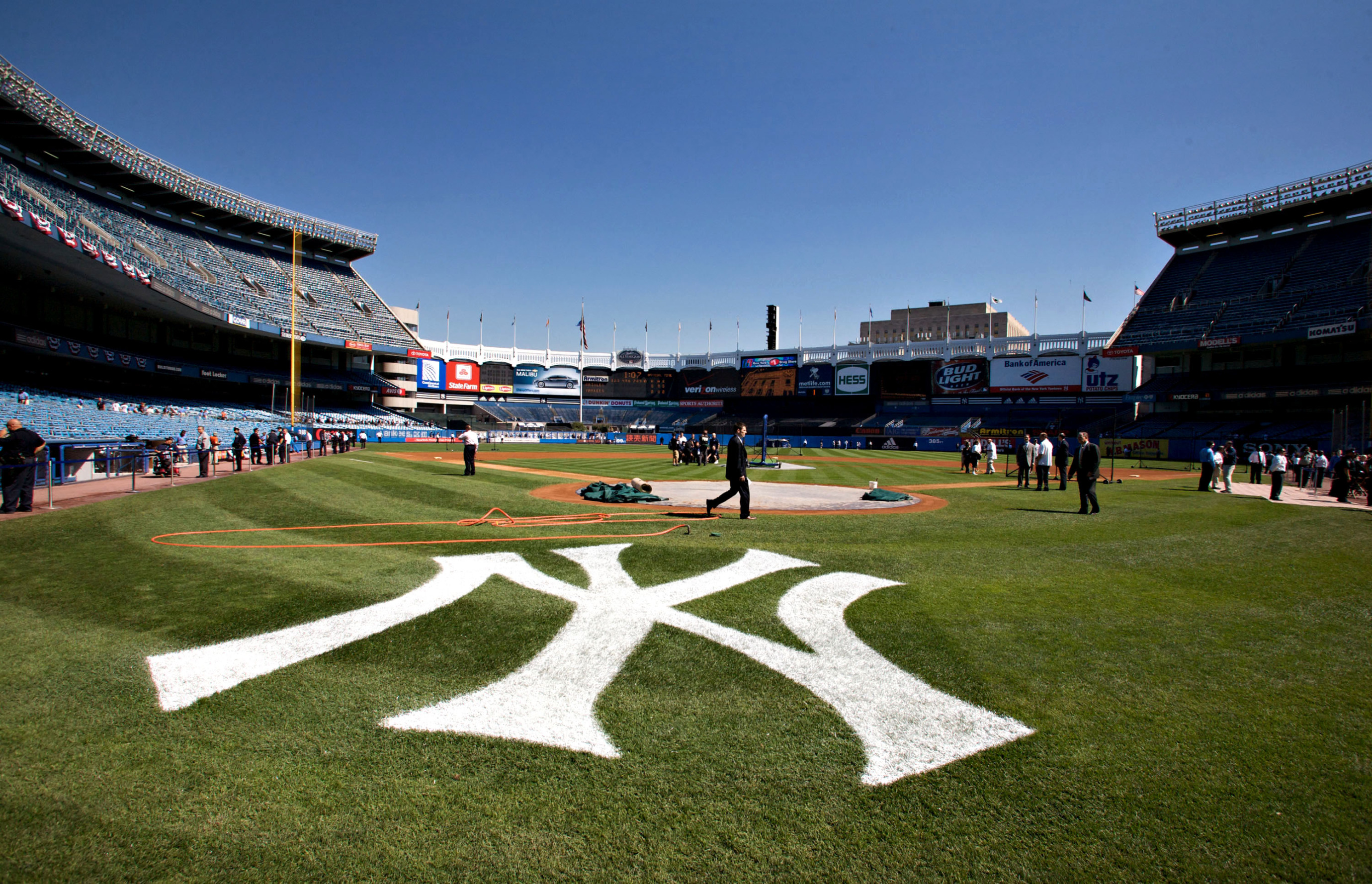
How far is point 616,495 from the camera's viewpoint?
15344 mm

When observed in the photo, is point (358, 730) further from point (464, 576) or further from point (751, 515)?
point (751, 515)

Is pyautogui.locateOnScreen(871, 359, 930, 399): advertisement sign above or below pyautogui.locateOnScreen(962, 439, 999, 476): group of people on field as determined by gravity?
above

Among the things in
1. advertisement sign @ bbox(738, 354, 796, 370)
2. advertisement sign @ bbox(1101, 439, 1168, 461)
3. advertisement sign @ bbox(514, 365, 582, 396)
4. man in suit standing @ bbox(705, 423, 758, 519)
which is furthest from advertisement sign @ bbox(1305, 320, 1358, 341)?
advertisement sign @ bbox(514, 365, 582, 396)

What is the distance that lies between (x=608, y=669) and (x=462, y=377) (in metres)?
86.0

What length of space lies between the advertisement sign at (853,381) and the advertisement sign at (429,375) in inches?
2004

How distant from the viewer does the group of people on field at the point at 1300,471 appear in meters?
18.8

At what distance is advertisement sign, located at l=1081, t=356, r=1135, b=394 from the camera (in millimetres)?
57344

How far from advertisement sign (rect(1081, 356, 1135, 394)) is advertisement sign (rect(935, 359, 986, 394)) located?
8.78 metres

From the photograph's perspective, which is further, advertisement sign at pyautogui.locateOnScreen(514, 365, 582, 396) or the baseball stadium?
advertisement sign at pyautogui.locateOnScreen(514, 365, 582, 396)

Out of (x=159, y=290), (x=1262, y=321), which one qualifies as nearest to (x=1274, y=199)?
(x=1262, y=321)

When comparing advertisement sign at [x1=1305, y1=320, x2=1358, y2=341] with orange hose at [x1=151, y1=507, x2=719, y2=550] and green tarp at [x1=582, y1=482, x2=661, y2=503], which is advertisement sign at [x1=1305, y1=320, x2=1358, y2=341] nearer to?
green tarp at [x1=582, y1=482, x2=661, y2=503]

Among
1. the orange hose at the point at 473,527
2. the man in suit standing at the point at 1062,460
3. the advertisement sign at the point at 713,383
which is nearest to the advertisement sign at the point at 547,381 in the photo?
the advertisement sign at the point at 713,383

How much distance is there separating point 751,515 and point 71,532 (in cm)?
1140

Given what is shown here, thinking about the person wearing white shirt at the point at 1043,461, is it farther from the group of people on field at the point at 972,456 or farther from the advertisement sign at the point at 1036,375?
the advertisement sign at the point at 1036,375
